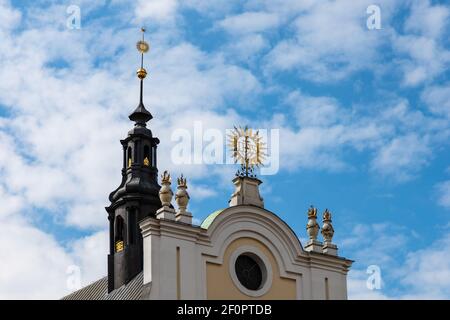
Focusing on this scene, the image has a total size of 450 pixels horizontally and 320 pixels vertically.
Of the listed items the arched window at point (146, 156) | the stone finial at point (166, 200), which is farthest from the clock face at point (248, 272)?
the arched window at point (146, 156)

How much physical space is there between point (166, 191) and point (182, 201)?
0.65 meters

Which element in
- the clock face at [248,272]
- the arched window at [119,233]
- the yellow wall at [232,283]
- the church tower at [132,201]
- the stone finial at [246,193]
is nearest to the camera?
the yellow wall at [232,283]

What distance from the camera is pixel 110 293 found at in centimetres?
4553

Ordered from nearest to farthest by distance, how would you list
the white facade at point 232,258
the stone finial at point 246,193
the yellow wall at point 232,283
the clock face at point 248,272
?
the white facade at point 232,258, the yellow wall at point 232,283, the clock face at point 248,272, the stone finial at point 246,193

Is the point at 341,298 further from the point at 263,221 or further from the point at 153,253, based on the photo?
the point at 153,253

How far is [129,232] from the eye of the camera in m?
46.7

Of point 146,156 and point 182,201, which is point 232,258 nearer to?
point 182,201

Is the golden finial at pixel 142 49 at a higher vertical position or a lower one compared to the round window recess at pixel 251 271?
higher

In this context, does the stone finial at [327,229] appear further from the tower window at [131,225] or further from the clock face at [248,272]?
the tower window at [131,225]

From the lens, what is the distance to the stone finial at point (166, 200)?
39000 mm

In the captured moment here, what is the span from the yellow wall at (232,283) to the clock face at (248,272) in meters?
0.46

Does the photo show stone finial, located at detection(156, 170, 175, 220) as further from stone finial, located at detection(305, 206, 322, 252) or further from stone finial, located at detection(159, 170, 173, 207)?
stone finial, located at detection(305, 206, 322, 252)
